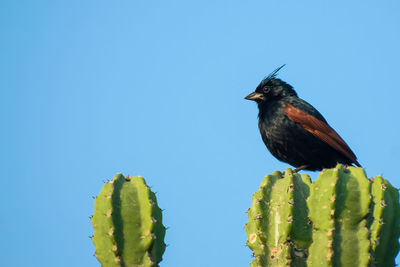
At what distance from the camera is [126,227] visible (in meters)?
4.79

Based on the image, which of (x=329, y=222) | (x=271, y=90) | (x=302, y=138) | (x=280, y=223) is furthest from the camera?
(x=271, y=90)

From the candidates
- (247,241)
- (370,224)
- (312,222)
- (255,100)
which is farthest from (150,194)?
(255,100)

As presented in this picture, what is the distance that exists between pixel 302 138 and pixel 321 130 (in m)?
0.31

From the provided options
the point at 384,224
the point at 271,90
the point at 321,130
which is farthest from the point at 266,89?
the point at 384,224

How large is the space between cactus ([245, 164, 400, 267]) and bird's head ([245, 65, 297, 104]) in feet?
14.9

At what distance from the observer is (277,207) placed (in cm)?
486

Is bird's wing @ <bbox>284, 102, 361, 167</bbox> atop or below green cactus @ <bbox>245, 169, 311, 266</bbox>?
atop

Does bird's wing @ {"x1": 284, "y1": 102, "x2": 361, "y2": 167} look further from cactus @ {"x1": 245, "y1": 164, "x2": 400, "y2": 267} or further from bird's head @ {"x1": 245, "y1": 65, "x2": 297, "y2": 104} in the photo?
cactus @ {"x1": 245, "y1": 164, "x2": 400, "y2": 267}

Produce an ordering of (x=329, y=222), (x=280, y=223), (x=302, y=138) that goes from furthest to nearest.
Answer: (x=302, y=138)
(x=280, y=223)
(x=329, y=222)

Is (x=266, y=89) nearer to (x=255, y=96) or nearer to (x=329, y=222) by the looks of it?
(x=255, y=96)

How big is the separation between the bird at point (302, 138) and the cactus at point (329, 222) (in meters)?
3.61

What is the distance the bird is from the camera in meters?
8.48

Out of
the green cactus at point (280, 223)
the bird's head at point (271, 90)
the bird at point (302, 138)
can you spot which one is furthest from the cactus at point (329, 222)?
the bird's head at point (271, 90)

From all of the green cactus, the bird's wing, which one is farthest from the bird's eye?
the green cactus
